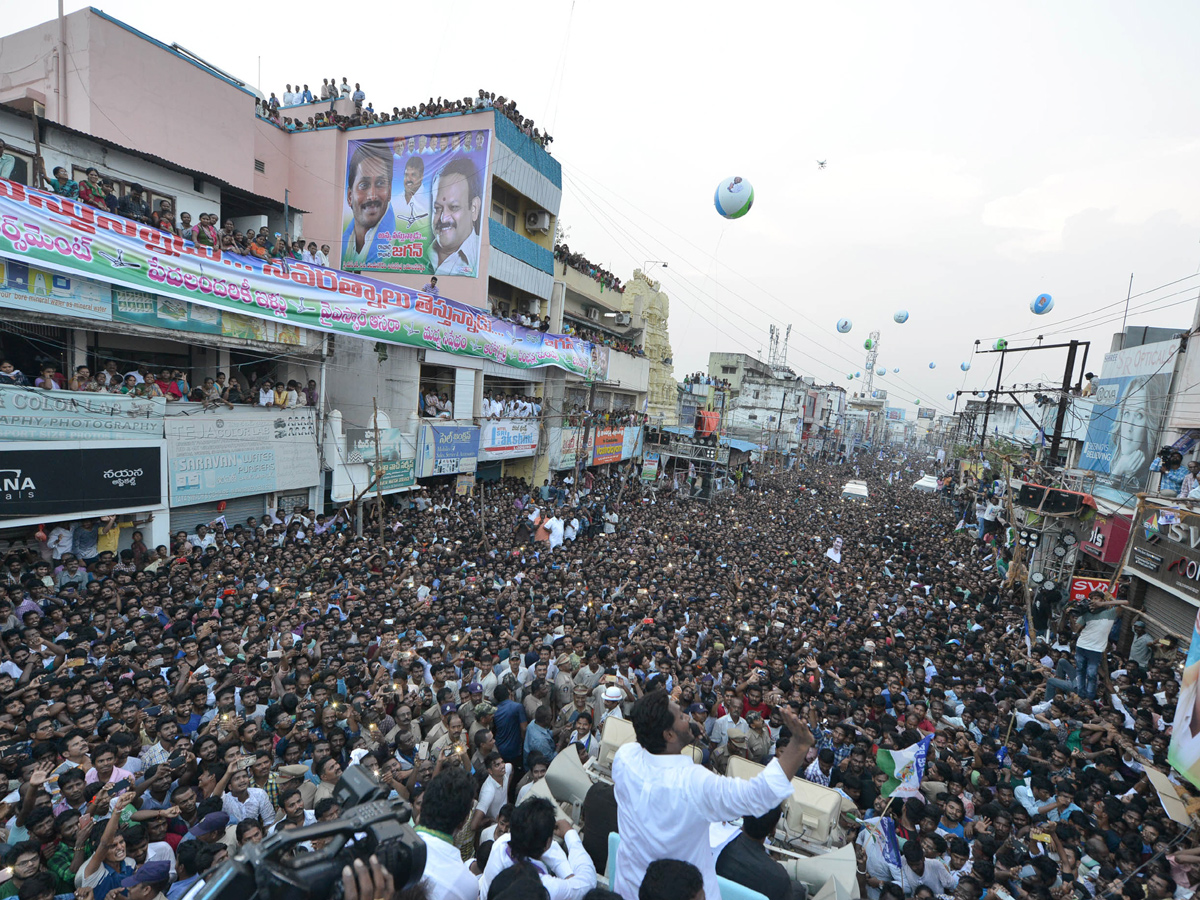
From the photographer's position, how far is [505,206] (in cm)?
2311

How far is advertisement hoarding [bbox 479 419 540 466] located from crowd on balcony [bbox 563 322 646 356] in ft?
16.9

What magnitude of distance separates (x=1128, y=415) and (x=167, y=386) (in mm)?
23346

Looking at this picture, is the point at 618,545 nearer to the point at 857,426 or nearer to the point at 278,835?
the point at 278,835

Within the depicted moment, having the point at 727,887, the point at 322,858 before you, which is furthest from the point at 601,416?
the point at 322,858

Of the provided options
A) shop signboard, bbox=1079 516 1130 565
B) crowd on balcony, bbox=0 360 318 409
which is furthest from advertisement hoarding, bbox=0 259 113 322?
shop signboard, bbox=1079 516 1130 565

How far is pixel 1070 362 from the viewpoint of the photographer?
59.0ft

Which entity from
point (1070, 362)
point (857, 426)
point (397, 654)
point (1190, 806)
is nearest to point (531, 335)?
point (397, 654)

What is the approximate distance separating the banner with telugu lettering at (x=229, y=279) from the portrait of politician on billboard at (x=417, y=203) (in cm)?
344

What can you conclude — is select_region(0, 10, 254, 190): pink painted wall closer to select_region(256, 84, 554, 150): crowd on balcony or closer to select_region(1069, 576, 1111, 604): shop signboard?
select_region(256, 84, 554, 150): crowd on balcony

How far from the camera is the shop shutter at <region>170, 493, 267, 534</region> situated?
11266mm

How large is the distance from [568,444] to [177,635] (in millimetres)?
17827

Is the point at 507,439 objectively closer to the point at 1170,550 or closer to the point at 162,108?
the point at 162,108

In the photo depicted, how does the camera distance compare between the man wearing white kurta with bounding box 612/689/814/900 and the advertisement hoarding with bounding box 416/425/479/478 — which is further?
the advertisement hoarding with bounding box 416/425/479/478

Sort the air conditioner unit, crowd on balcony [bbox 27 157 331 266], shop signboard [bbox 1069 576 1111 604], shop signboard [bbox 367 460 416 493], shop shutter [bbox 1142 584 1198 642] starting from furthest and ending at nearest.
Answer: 1. the air conditioner unit
2. shop signboard [bbox 367 460 416 493]
3. shop signboard [bbox 1069 576 1111 604]
4. crowd on balcony [bbox 27 157 331 266]
5. shop shutter [bbox 1142 584 1198 642]
